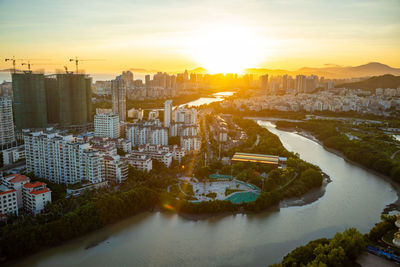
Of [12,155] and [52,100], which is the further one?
[52,100]

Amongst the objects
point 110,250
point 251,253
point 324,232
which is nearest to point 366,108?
point 324,232

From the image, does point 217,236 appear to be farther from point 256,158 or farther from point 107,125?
point 107,125

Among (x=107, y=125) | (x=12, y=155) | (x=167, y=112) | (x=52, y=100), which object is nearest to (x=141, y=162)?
Result: (x=12, y=155)

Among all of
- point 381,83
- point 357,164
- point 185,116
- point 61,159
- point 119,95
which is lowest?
point 357,164

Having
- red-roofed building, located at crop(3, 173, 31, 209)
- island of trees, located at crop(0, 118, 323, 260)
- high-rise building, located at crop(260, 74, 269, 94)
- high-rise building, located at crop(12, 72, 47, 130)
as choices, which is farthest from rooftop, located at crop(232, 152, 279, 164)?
high-rise building, located at crop(260, 74, 269, 94)

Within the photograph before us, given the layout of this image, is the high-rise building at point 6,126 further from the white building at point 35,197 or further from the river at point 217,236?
the river at point 217,236

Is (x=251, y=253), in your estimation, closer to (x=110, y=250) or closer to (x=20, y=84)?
(x=110, y=250)
